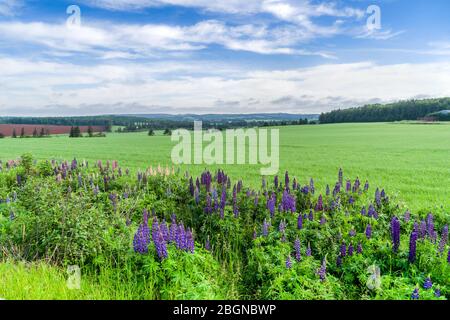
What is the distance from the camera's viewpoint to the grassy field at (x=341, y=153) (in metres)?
10.5

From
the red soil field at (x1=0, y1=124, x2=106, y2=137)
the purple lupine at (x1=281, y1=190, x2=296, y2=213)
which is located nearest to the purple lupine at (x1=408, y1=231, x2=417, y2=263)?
the purple lupine at (x1=281, y1=190, x2=296, y2=213)

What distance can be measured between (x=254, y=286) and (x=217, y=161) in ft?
37.7

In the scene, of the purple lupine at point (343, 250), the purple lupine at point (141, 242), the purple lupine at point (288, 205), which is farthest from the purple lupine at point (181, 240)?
the purple lupine at point (288, 205)

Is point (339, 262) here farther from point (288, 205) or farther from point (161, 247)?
point (161, 247)

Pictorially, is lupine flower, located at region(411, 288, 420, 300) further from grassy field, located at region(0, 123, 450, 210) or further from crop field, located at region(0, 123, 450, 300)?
grassy field, located at region(0, 123, 450, 210)

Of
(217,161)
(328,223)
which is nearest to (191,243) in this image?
(328,223)

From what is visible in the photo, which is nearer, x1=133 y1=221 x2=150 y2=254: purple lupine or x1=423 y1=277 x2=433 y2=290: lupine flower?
x1=423 y1=277 x2=433 y2=290: lupine flower

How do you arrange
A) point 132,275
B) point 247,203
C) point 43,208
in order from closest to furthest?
point 132,275 < point 43,208 < point 247,203

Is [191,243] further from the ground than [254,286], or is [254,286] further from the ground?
[191,243]

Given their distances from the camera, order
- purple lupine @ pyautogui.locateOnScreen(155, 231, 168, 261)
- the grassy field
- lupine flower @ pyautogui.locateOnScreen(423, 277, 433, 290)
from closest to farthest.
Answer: lupine flower @ pyautogui.locateOnScreen(423, 277, 433, 290), purple lupine @ pyautogui.locateOnScreen(155, 231, 168, 261), the grassy field

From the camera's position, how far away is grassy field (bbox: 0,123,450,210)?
34.4 ft

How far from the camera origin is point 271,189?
7.91 metres
